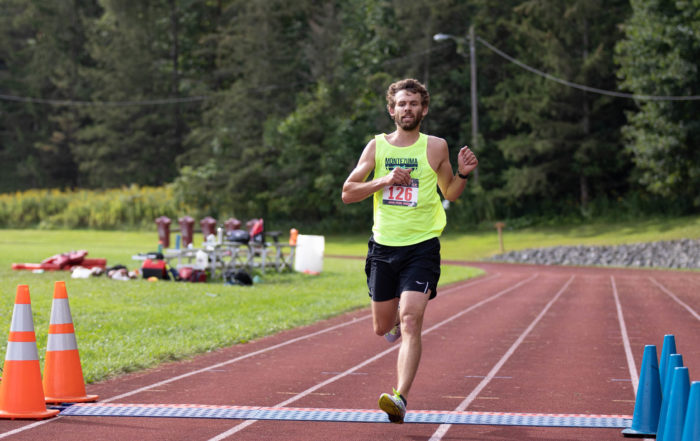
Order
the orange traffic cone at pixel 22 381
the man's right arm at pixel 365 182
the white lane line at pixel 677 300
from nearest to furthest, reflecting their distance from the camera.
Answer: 1. the man's right arm at pixel 365 182
2. the orange traffic cone at pixel 22 381
3. the white lane line at pixel 677 300

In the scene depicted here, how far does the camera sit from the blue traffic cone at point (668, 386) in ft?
17.7

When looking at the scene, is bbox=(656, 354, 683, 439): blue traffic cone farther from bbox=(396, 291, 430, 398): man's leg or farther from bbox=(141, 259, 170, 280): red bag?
bbox=(141, 259, 170, 280): red bag

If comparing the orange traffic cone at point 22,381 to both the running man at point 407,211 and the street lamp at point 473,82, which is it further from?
the street lamp at point 473,82

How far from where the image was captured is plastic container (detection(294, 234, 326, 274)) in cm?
2461

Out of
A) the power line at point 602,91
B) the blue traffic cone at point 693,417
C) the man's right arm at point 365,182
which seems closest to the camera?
the blue traffic cone at point 693,417

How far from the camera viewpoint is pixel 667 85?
42.0 meters

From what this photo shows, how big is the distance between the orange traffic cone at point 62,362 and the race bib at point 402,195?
270 centimetres

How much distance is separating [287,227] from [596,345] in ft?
145

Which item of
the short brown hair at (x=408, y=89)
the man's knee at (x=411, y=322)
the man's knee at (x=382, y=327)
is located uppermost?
the short brown hair at (x=408, y=89)

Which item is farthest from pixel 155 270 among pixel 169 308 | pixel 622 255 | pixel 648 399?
pixel 622 255

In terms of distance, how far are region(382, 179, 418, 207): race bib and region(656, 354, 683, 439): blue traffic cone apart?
193 centimetres

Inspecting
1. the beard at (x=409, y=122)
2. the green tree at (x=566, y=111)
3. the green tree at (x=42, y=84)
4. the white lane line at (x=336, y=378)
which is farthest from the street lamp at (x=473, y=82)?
the green tree at (x=42, y=84)

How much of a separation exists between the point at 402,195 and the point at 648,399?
2085mm

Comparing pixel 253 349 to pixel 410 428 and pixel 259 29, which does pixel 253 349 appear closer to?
pixel 410 428
